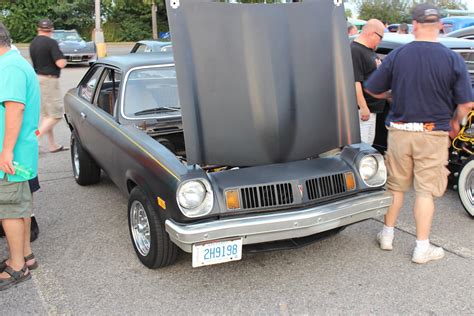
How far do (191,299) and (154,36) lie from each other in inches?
1497

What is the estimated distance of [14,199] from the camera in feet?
10.8

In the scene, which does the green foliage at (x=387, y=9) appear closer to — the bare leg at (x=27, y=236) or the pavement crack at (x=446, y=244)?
the pavement crack at (x=446, y=244)

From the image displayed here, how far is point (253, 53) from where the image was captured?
10.7ft

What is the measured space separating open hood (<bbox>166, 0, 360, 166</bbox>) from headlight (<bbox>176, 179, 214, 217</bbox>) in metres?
0.23

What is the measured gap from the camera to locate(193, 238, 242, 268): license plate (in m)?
2.98

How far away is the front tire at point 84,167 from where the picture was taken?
5324mm

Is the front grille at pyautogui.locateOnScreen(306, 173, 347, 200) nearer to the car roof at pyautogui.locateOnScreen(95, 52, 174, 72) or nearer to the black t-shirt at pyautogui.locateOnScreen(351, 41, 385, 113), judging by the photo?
the black t-shirt at pyautogui.locateOnScreen(351, 41, 385, 113)

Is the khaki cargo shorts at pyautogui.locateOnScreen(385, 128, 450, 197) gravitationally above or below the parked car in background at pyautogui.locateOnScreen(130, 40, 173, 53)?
below

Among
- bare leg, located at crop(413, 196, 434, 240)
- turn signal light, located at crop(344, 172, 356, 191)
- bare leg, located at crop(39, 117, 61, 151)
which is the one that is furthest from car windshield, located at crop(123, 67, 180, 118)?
bare leg, located at crop(39, 117, 61, 151)

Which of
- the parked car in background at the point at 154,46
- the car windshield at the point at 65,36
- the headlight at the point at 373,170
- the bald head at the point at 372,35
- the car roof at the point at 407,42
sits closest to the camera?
the headlight at the point at 373,170

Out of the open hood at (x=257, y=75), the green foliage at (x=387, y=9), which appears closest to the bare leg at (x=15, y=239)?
the open hood at (x=257, y=75)

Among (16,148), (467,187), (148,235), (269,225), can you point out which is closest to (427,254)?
(467,187)

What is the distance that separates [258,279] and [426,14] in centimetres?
218

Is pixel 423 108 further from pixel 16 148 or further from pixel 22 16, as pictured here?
pixel 22 16
